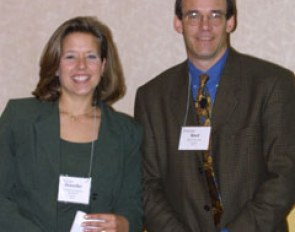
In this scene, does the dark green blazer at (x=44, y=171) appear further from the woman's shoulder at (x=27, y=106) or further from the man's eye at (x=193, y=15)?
the man's eye at (x=193, y=15)

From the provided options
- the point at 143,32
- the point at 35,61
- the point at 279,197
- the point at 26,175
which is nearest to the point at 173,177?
the point at 279,197

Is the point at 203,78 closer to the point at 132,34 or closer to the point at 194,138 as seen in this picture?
the point at 194,138

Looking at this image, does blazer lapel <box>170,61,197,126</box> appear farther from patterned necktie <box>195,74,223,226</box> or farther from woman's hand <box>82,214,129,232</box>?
woman's hand <box>82,214,129,232</box>

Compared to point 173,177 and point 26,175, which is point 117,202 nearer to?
point 173,177

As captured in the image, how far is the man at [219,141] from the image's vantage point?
7.59 feet

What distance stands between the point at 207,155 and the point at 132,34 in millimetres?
1122

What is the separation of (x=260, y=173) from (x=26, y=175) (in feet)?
3.50

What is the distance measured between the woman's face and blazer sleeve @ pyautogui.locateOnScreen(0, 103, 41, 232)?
0.98ft

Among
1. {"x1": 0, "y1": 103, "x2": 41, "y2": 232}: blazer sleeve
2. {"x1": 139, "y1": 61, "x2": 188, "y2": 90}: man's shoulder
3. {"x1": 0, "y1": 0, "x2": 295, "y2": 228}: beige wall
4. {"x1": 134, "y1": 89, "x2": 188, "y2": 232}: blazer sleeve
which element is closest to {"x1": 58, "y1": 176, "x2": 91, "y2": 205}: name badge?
{"x1": 0, "y1": 103, "x2": 41, "y2": 232}: blazer sleeve

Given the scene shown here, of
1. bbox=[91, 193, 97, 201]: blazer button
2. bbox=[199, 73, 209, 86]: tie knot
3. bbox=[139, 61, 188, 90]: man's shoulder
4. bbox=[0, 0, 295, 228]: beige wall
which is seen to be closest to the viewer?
bbox=[91, 193, 97, 201]: blazer button

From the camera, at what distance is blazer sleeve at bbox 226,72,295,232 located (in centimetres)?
229

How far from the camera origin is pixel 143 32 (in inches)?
127

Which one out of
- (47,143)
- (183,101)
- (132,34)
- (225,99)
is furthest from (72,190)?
(132,34)

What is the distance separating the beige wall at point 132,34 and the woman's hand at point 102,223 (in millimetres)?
1051
